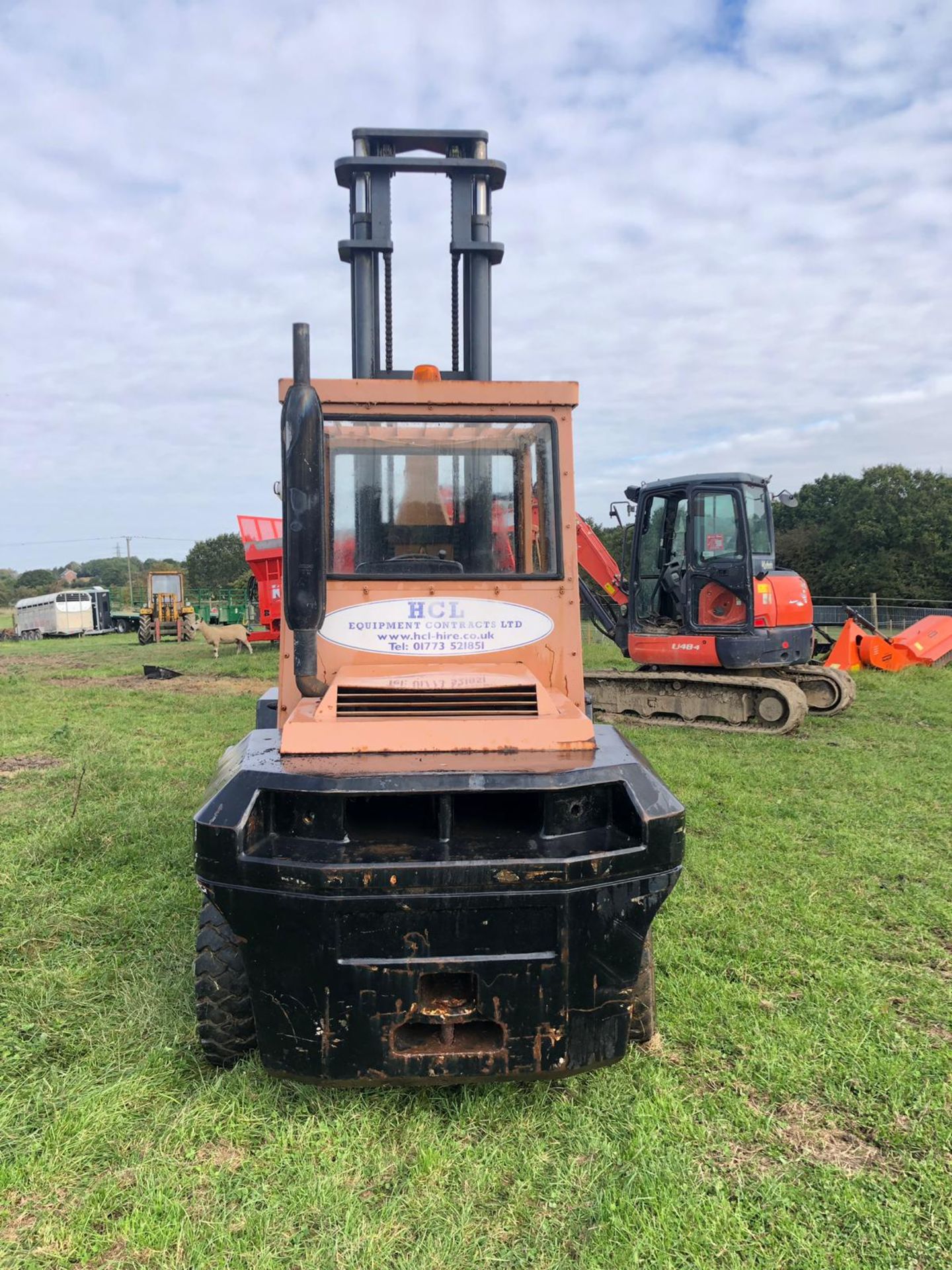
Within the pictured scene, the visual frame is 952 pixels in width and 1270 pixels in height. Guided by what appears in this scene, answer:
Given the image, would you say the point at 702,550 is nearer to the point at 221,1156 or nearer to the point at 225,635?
the point at 221,1156

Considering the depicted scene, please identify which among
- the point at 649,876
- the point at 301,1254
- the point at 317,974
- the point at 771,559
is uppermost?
the point at 771,559

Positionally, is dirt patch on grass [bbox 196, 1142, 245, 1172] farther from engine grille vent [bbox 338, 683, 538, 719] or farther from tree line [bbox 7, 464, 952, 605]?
tree line [bbox 7, 464, 952, 605]

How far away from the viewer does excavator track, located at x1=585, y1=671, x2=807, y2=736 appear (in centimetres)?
970

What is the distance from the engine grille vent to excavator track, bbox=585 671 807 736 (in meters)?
7.09

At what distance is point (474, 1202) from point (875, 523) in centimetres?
4039

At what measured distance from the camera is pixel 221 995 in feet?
9.76

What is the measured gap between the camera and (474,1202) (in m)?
2.46

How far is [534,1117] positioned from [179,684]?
1361 cm

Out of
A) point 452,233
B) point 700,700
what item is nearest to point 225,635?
point 700,700

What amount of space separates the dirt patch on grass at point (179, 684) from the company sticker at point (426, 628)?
10.3m

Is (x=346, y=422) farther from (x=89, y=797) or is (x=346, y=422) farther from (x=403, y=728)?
(x=89, y=797)

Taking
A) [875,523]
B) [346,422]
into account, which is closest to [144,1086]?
[346,422]

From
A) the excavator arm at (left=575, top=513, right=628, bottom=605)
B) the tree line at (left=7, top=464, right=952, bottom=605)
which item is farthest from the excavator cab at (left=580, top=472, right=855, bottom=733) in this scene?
the tree line at (left=7, top=464, right=952, bottom=605)

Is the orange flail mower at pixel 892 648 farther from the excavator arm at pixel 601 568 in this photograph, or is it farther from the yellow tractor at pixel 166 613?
the yellow tractor at pixel 166 613
